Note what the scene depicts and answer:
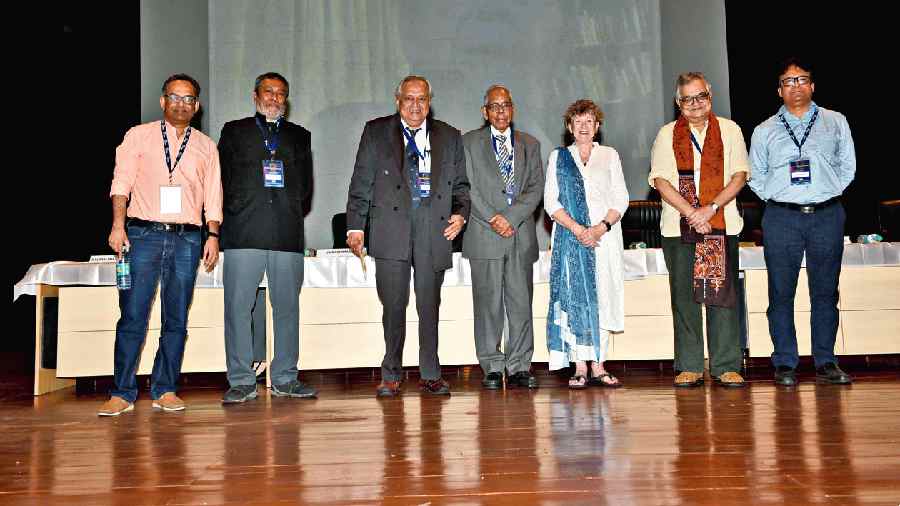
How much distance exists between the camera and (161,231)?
3.33 metres

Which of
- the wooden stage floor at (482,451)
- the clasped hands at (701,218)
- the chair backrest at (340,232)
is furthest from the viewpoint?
the chair backrest at (340,232)

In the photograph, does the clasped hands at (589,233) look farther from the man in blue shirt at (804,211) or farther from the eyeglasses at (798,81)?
the eyeglasses at (798,81)

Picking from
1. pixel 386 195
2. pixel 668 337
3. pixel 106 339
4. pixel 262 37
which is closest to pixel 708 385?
pixel 668 337

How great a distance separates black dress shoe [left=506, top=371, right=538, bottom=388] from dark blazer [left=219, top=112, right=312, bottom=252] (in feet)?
4.00

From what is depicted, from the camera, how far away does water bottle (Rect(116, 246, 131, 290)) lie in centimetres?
325

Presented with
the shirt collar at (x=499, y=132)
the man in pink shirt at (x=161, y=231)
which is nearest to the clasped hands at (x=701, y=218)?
the shirt collar at (x=499, y=132)

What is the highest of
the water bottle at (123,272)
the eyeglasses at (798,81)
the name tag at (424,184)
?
the eyeglasses at (798,81)

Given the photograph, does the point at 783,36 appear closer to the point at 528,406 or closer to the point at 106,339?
the point at 528,406

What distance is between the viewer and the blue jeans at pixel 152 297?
330cm

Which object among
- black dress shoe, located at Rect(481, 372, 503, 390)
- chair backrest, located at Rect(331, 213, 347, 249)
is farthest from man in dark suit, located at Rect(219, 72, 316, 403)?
chair backrest, located at Rect(331, 213, 347, 249)

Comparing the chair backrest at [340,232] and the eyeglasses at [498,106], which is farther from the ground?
the eyeglasses at [498,106]

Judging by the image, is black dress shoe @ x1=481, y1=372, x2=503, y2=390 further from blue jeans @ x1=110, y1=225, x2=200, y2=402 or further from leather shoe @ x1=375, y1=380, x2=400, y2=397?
blue jeans @ x1=110, y1=225, x2=200, y2=402

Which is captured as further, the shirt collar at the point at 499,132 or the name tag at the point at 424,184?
the shirt collar at the point at 499,132

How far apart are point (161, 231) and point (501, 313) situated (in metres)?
1.64
